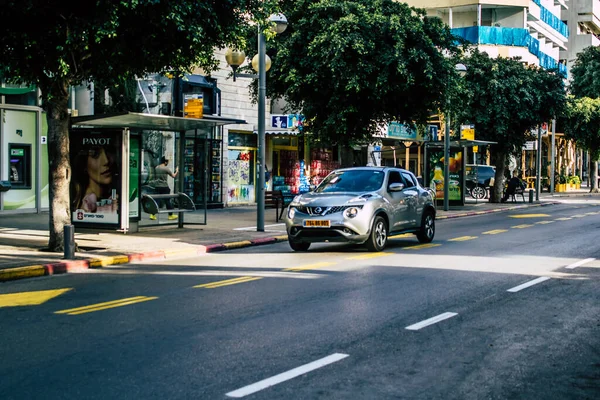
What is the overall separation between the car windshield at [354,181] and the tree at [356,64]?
7328mm

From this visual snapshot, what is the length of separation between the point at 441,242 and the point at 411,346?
36.3ft

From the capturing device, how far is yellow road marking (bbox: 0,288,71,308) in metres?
9.61

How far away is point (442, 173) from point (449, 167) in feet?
2.09

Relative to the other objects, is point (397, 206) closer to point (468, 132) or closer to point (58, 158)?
point (58, 158)

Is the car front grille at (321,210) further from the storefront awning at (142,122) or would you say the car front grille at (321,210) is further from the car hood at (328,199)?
the storefront awning at (142,122)

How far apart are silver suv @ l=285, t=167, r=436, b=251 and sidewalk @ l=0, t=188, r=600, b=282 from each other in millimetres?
2280

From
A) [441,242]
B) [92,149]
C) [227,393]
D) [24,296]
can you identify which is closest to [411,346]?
[227,393]

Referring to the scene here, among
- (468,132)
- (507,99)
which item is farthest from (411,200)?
(507,99)

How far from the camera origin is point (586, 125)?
178 feet

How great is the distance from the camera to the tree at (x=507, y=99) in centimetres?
3641

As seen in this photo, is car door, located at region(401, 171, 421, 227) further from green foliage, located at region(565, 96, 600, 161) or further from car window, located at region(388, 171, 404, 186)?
green foliage, located at region(565, 96, 600, 161)

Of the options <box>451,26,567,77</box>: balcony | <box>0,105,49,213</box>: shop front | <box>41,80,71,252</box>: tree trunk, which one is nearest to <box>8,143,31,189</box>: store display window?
<box>0,105,49,213</box>: shop front

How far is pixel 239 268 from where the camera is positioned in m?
12.9

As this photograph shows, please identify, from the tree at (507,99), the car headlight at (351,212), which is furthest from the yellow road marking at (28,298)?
the tree at (507,99)
